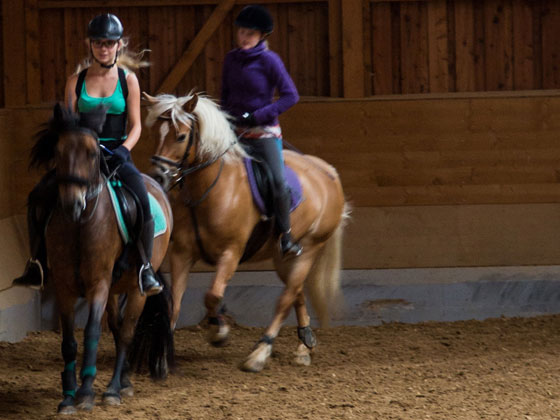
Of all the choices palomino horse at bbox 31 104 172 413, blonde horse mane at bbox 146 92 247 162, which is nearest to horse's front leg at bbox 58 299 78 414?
palomino horse at bbox 31 104 172 413

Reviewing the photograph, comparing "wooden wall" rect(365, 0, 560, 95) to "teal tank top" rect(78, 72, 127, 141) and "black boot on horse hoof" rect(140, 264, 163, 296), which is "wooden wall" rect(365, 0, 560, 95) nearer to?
"teal tank top" rect(78, 72, 127, 141)

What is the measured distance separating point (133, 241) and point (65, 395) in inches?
34.1

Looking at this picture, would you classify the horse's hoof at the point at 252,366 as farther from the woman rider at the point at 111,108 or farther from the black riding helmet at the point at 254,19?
the black riding helmet at the point at 254,19

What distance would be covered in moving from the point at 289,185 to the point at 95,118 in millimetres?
2139

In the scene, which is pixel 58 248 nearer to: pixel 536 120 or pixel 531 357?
pixel 531 357

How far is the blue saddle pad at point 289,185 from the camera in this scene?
22.0 feet

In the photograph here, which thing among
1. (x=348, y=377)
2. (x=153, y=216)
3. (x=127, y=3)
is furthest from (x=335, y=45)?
(x=153, y=216)

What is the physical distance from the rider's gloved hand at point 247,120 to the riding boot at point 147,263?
1426 mm

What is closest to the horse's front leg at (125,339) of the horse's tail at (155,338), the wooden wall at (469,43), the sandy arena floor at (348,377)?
the sandy arena floor at (348,377)

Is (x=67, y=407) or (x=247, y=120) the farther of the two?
(x=247, y=120)

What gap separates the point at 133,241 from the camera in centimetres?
541

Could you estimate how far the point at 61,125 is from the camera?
4.86m

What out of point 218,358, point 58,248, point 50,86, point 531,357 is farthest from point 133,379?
point 50,86

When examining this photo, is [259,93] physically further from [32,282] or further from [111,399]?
[111,399]
